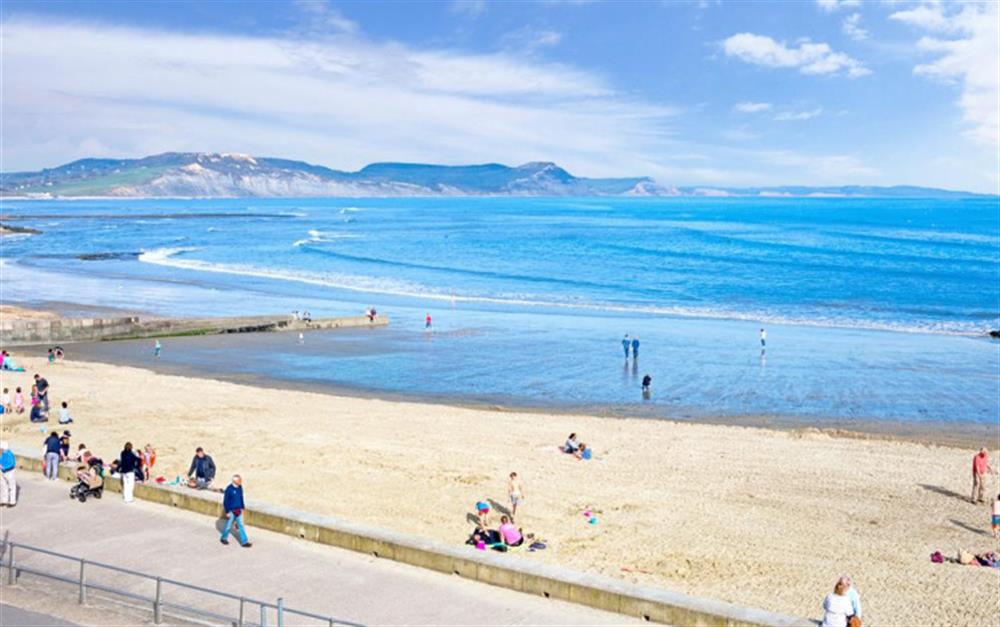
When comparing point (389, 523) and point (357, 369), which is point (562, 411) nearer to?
point (357, 369)

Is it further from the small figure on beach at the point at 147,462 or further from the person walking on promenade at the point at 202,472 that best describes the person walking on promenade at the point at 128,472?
the person walking on promenade at the point at 202,472

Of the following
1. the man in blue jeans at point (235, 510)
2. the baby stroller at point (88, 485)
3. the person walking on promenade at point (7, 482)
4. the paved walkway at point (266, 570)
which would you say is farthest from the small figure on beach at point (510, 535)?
the person walking on promenade at point (7, 482)

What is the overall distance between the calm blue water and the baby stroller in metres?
15.7

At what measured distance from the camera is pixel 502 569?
41.7 feet

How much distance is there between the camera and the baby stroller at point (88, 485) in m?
16.4

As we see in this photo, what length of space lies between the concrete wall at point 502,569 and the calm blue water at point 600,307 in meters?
16.2

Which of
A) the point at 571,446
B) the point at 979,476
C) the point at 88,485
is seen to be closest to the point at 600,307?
the point at 571,446

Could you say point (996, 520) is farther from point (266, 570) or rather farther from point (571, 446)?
point (266, 570)

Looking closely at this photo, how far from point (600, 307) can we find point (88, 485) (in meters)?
43.8

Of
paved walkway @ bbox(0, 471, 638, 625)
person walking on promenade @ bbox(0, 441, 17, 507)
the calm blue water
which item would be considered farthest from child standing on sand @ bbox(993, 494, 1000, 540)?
person walking on promenade @ bbox(0, 441, 17, 507)

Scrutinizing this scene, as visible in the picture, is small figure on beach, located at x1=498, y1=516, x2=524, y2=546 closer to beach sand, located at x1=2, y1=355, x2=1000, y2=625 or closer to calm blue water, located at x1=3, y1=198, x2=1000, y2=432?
beach sand, located at x1=2, y1=355, x2=1000, y2=625

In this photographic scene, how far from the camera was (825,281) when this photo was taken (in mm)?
74375

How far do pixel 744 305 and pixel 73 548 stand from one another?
51.5m

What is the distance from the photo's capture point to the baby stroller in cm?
1644
